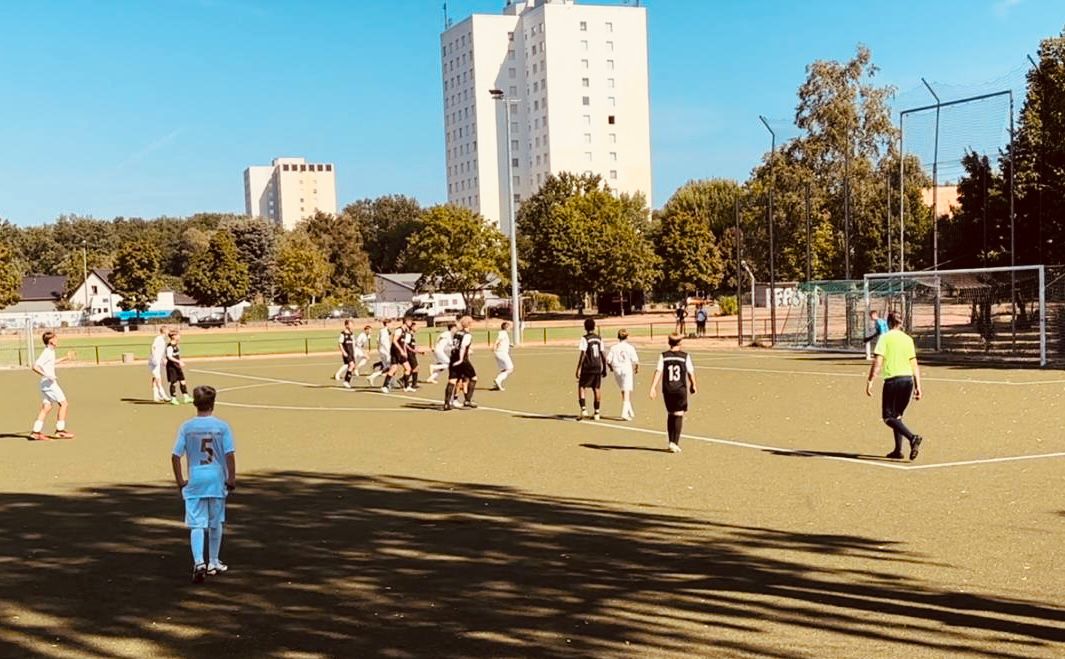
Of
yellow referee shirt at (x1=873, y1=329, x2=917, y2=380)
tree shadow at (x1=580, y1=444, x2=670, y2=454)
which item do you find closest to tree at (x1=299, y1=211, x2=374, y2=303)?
tree shadow at (x1=580, y1=444, x2=670, y2=454)

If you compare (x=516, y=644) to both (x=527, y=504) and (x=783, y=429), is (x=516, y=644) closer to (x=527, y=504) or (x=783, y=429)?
(x=527, y=504)

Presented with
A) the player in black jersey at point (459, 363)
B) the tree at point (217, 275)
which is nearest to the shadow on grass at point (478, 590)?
the player in black jersey at point (459, 363)

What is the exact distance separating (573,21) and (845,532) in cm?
13141

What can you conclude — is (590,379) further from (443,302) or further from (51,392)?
(443,302)

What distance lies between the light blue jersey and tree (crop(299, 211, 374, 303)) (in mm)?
113426

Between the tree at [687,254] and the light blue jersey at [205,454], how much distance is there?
81400 millimetres

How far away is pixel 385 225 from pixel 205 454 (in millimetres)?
145376

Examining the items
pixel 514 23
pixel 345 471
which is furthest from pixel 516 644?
pixel 514 23

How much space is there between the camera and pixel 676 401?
14891 mm

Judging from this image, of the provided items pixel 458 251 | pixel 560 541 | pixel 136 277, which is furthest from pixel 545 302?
pixel 560 541

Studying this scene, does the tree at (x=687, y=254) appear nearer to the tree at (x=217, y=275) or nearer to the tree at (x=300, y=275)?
the tree at (x=300, y=275)

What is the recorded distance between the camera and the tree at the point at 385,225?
146500 mm

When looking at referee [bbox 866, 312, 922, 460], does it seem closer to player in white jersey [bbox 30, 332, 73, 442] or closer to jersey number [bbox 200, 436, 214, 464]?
jersey number [bbox 200, 436, 214, 464]

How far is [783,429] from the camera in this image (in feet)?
56.7
